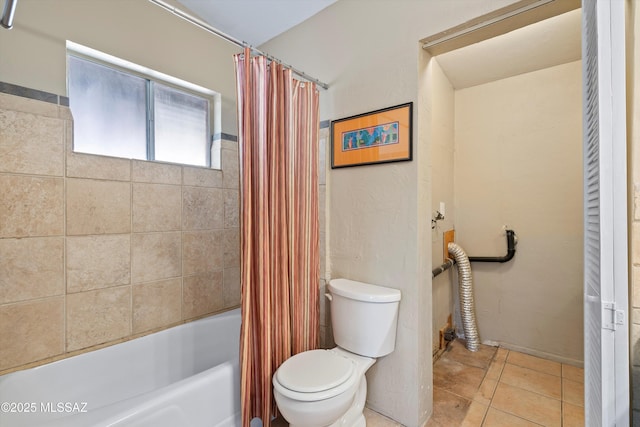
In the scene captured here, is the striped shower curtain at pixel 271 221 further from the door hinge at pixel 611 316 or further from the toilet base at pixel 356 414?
the door hinge at pixel 611 316

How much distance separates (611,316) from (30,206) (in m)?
2.32

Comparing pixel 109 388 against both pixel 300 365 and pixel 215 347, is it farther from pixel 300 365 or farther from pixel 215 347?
pixel 300 365

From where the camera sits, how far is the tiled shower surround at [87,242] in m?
1.32

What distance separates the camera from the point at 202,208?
6.59 feet

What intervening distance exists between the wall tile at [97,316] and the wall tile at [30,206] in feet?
1.26

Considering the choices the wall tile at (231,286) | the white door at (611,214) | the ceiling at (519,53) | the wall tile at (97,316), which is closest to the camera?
the white door at (611,214)

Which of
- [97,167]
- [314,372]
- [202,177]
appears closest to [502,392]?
[314,372]

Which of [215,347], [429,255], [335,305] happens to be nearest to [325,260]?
[335,305]

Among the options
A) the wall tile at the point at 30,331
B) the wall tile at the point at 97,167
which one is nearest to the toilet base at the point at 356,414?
the wall tile at the point at 30,331

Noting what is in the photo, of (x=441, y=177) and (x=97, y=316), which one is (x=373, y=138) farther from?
(x=97, y=316)

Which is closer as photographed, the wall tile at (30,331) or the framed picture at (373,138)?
the wall tile at (30,331)

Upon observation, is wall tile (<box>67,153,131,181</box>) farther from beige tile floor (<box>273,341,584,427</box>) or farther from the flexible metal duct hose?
the flexible metal duct hose

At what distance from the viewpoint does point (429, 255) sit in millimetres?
1673

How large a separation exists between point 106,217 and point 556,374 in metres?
3.24
